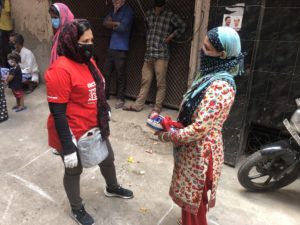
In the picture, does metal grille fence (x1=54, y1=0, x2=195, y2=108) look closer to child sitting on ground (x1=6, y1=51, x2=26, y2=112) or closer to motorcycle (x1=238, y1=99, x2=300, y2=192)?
child sitting on ground (x1=6, y1=51, x2=26, y2=112)

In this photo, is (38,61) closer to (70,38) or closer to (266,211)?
(70,38)

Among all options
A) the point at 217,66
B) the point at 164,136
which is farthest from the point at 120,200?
the point at 217,66

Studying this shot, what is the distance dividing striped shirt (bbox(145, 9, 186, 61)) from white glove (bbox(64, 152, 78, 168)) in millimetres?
2695

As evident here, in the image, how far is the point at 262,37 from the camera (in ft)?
10.4

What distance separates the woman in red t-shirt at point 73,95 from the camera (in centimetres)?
195

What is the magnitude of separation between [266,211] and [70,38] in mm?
2440

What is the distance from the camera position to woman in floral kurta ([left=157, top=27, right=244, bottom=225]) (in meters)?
1.67

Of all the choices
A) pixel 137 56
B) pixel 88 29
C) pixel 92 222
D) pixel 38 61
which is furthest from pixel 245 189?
pixel 38 61

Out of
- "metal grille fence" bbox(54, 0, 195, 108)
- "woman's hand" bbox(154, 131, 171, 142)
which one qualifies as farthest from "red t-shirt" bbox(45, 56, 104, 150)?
"metal grille fence" bbox(54, 0, 195, 108)

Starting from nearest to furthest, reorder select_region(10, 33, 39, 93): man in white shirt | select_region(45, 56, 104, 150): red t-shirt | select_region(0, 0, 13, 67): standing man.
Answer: select_region(45, 56, 104, 150): red t-shirt
select_region(10, 33, 39, 93): man in white shirt
select_region(0, 0, 13, 67): standing man

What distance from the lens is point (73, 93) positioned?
202 cm

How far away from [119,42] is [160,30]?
814mm

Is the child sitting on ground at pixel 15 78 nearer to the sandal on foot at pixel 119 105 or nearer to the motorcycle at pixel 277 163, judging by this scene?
the sandal on foot at pixel 119 105

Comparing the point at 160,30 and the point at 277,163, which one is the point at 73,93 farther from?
the point at 160,30
